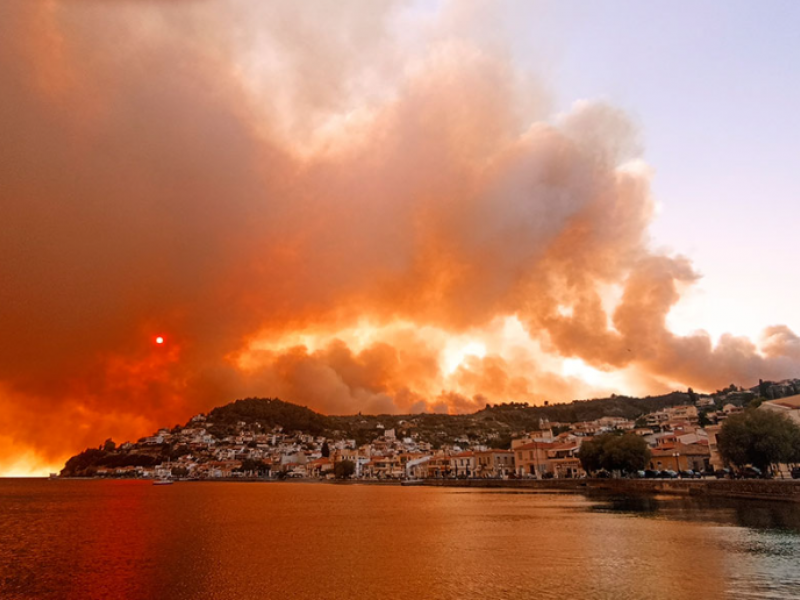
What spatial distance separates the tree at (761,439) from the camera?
158 ft

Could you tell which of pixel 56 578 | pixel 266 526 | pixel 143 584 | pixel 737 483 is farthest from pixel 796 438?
pixel 56 578

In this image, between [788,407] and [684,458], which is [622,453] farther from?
[788,407]

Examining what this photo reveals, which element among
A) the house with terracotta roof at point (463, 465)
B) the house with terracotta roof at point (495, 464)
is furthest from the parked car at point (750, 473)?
the house with terracotta roof at point (463, 465)

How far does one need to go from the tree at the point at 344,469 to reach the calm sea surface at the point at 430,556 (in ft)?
367

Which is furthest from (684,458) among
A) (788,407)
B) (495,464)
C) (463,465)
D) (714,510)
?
(463,465)

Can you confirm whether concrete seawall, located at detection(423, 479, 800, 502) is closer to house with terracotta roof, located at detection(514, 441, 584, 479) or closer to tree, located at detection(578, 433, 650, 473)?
tree, located at detection(578, 433, 650, 473)

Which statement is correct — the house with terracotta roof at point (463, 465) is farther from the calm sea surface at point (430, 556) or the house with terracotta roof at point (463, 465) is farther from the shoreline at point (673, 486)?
the calm sea surface at point (430, 556)

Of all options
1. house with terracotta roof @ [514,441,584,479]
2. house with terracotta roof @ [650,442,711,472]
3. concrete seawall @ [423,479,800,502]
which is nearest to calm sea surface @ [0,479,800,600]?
concrete seawall @ [423,479,800,502]

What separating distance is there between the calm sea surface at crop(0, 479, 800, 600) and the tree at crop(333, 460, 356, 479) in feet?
367

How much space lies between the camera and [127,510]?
64.4 m

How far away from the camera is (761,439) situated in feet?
160

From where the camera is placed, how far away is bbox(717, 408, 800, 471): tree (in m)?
48.2

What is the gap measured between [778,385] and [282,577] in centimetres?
18141

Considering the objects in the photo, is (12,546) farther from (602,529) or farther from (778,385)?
(778,385)
